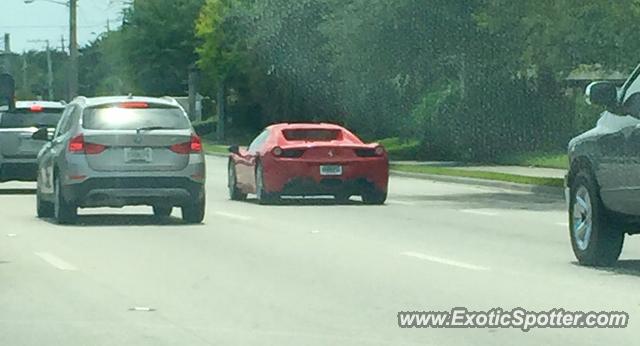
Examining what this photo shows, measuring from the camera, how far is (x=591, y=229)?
16125mm

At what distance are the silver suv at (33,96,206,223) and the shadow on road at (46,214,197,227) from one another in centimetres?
39

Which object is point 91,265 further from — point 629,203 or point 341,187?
point 341,187

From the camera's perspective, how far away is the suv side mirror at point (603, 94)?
15.7 m

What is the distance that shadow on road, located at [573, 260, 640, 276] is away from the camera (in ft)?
51.7

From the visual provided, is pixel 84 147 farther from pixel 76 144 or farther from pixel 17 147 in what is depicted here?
pixel 17 147

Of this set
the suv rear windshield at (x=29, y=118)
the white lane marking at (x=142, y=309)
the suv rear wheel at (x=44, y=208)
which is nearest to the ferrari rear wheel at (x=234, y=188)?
the suv rear windshield at (x=29, y=118)

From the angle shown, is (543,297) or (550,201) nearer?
(543,297)

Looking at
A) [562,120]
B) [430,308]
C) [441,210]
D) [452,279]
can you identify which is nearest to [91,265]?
[452,279]

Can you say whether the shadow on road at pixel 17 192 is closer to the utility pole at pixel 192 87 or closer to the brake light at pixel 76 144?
the brake light at pixel 76 144

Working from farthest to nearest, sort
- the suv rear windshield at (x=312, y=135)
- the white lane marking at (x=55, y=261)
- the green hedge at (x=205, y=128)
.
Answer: the green hedge at (x=205, y=128) → the suv rear windshield at (x=312, y=135) → the white lane marking at (x=55, y=261)

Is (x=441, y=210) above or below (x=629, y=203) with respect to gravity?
below

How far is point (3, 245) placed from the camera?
64.1 ft

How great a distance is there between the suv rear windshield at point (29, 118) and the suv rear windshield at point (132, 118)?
9.50 m

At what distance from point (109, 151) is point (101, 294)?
27.0 ft
